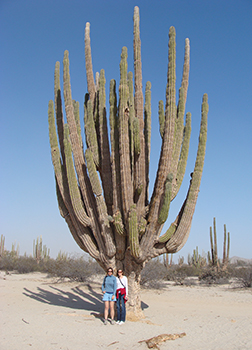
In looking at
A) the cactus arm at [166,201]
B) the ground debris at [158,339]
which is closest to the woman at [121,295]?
the ground debris at [158,339]

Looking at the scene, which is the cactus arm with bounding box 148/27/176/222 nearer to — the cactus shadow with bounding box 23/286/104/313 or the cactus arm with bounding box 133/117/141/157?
the cactus arm with bounding box 133/117/141/157

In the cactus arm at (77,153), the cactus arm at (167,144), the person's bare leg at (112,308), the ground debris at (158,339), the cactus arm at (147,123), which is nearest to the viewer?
the ground debris at (158,339)

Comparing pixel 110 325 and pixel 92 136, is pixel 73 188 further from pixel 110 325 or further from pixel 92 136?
pixel 110 325

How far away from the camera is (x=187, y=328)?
6.62 meters

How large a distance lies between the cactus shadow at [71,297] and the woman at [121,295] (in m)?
2.14

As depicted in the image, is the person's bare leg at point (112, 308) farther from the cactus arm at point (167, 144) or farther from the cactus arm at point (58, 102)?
the cactus arm at point (58, 102)

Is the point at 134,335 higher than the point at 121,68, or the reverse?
the point at 121,68

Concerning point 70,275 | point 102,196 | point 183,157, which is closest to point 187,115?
point 183,157

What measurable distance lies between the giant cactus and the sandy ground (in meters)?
1.19

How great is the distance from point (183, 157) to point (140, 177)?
1154 mm

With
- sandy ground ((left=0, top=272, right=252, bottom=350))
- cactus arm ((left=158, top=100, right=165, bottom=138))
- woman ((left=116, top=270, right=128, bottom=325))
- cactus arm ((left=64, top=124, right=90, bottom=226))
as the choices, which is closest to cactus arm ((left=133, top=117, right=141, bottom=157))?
cactus arm ((left=158, top=100, right=165, bottom=138))

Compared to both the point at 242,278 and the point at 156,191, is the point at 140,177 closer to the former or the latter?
the point at 156,191

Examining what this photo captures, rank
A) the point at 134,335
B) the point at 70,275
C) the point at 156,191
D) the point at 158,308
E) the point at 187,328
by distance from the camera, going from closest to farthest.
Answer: the point at 134,335 < the point at 187,328 < the point at 156,191 < the point at 158,308 < the point at 70,275

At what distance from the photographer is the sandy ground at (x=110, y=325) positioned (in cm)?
521
